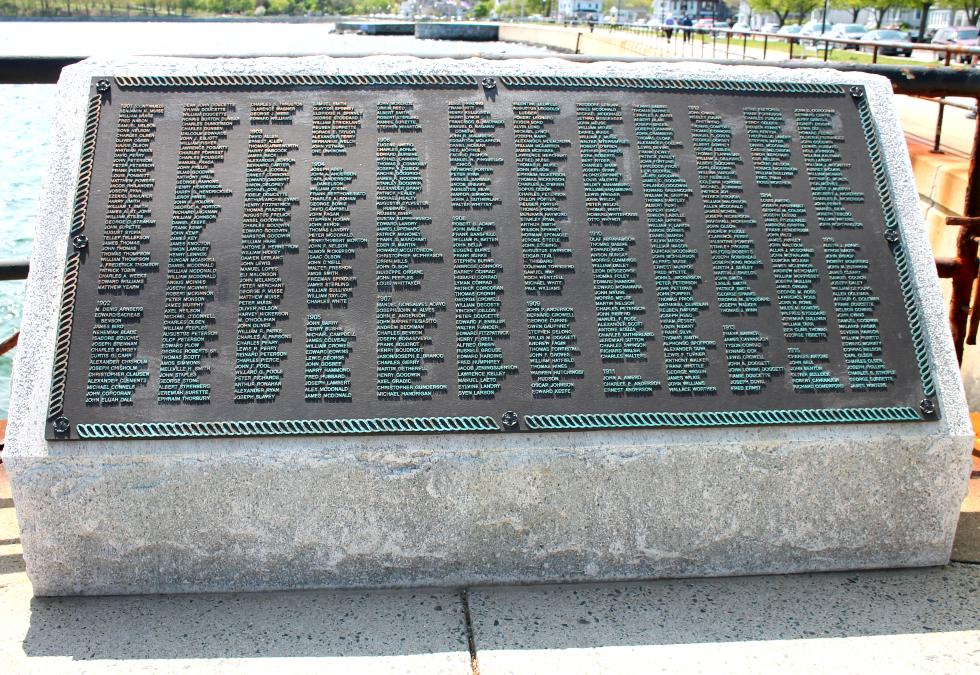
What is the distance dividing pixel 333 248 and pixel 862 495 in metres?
2.51

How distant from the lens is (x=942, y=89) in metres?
5.06

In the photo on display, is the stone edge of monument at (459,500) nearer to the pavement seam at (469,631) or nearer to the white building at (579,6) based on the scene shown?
the pavement seam at (469,631)

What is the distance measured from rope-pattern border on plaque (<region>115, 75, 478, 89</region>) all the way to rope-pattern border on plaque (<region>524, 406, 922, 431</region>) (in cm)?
177

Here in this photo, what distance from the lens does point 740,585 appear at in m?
4.02

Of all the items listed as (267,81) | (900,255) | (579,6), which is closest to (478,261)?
(267,81)

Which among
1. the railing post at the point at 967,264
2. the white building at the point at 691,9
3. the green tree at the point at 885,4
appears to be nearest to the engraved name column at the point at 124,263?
the railing post at the point at 967,264

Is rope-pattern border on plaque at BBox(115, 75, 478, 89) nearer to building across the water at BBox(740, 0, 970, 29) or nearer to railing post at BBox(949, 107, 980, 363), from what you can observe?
railing post at BBox(949, 107, 980, 363)

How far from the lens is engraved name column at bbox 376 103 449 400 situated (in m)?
3.89

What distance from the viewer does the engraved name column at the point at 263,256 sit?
386 cm

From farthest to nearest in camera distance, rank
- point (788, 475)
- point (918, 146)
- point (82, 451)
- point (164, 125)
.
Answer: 1. point (918, 146)
2. point (164, 125)
3. point (788, 475)
4. point (82, 451)

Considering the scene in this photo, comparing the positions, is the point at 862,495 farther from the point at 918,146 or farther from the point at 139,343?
the point at 918,146

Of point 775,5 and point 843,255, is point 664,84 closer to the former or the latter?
point 843,255

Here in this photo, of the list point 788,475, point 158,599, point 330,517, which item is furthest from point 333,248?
point 788,475

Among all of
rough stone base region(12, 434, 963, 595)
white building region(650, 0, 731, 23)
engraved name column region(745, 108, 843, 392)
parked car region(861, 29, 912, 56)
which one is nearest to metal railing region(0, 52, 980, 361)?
engraved name column region(745, 108, 843, 392)
